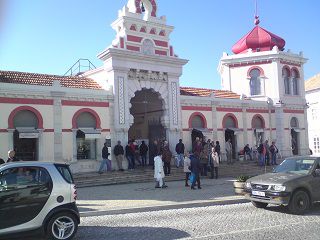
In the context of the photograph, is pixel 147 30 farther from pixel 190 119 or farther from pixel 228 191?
pixel 228 191

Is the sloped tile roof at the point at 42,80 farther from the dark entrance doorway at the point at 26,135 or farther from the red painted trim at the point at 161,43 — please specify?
the red painted trim at the point at 161,43

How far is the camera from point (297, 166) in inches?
476

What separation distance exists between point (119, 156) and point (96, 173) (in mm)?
1818

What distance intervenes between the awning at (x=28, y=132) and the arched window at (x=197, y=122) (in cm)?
1123

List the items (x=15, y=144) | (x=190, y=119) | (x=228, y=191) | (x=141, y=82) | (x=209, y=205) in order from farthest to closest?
(x=190, y=119)
(x=141, y=82)
(x=15, y=144)
(x=228, y=191)
(x=209, y=205)

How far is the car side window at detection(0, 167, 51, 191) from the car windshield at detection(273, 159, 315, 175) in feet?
24.6

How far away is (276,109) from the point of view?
31.9 meters

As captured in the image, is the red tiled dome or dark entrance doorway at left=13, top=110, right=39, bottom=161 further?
the red tiled dome

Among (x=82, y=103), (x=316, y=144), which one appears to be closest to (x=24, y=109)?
(x=82, y=103)

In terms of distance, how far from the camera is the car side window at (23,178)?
307 inches

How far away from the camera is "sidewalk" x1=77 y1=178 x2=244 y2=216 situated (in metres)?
12.0

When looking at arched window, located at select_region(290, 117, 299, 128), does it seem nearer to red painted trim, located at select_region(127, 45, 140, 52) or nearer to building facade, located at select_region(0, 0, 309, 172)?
building facade, located at select_region(0, 0, 309, 172)

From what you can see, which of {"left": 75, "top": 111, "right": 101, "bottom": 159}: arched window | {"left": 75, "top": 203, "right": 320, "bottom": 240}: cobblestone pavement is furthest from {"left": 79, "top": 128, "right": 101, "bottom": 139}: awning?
{"left": 75, "top": 203, "right": 320, "bottom": 240}: cobblestone pavement

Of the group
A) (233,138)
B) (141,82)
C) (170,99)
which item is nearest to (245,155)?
(233,138)
